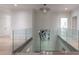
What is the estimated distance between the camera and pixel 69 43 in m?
1.78

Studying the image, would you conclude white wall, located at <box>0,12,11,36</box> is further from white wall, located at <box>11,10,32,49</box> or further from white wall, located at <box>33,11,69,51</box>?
white wall, located at <box>33,11,69,51</box>

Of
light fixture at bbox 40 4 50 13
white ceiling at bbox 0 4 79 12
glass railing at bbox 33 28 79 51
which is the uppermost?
white ceiling at bbox 0 4 79 12

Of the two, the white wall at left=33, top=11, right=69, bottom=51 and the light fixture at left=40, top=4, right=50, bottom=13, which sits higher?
the light fixture at left=40, top=4, right=50, bottom=13

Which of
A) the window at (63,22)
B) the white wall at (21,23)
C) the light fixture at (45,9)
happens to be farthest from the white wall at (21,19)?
the window at (63,22)

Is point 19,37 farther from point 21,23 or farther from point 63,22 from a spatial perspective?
point 63,22

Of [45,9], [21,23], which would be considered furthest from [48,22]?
[21,23]

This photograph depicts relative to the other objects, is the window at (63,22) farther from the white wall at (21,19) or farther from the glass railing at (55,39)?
the white wall at (21,19)

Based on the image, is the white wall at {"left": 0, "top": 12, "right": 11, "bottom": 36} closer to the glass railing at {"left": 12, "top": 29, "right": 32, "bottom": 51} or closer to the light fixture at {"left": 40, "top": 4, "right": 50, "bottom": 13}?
the glass railing at {"left": 12, "top": 29, "right": 32, "bottom": 51}

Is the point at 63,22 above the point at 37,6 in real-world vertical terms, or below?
below

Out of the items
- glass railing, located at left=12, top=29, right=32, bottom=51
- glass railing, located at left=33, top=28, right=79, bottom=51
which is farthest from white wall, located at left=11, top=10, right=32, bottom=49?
glass railing, located at left=33, top=28, right=79, bottom=51

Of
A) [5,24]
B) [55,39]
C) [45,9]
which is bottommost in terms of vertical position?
[55,39]
